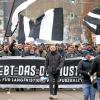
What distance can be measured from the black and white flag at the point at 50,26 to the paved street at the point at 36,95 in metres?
1.87

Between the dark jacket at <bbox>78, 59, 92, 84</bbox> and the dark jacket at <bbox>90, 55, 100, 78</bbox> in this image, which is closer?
the dark jacket at <bbox>90, 55, 100, 78</bbox>

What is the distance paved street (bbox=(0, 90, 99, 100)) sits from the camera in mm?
16375

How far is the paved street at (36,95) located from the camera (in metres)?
16.4

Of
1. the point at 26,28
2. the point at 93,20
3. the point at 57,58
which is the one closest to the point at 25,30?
the point at 26,28

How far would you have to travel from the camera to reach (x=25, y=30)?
1616cm

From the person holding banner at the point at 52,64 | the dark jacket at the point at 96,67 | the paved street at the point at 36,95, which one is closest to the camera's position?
the dark jacket at the point at 96,67

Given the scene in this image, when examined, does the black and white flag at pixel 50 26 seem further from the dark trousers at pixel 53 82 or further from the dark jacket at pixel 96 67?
the dark jacket at pixel 96 67

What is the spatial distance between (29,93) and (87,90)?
165 inches

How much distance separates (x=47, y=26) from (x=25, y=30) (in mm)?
683

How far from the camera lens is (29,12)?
6800 cm

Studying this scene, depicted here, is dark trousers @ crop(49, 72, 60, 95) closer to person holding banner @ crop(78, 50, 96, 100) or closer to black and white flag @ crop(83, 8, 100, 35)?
person holding banner @ crop(78, 50, 96, 100)

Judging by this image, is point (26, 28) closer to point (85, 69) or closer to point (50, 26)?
point (50, 26)

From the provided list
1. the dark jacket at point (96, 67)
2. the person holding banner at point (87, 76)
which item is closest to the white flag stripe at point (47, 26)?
the person holding banner at point (87, 76)

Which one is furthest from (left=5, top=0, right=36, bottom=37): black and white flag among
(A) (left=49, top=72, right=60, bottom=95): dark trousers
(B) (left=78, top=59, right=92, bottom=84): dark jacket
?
(B) (left=78, top=59, right=92, bottom=84): dark jacket
